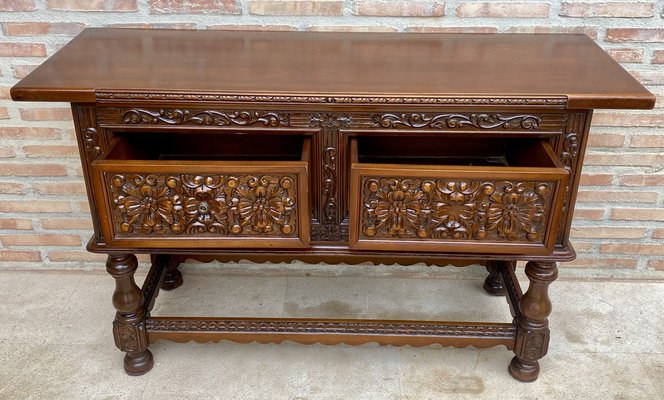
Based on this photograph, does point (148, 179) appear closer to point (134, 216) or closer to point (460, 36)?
point (134, 216)

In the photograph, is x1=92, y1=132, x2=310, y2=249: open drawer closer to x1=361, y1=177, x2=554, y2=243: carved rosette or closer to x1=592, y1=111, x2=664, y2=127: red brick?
x1=361, y1=177, x2=554, y2=243: carved rosette

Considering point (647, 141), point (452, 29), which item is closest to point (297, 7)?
point (452, 29)

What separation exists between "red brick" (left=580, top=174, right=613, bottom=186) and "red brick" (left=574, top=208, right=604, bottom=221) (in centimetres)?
9

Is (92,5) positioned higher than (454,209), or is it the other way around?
(92,5)

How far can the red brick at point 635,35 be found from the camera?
67.9 inches

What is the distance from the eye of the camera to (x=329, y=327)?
165 centimetres

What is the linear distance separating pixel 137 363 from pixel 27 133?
2.41 ft

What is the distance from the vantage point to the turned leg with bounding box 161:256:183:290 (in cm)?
199

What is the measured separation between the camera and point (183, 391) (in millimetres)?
1654

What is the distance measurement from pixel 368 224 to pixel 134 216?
491mm

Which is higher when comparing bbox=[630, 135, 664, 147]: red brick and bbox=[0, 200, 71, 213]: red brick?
bbox=[630, 135, 664, 147]: red brick

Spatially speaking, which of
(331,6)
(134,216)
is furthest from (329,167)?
(331,6)

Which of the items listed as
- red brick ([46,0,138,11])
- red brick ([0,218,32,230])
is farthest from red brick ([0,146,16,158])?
red brick ([46,0,138,11])

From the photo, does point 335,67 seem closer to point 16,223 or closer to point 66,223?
point 66,223
